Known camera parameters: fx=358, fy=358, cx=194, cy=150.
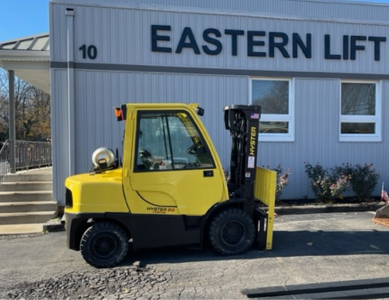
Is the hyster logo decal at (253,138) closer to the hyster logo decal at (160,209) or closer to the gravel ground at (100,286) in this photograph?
the hyster logo decal at (160,209)

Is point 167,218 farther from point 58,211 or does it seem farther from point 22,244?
point 58,211

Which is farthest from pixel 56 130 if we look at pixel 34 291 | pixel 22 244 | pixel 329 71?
pixel 329 71

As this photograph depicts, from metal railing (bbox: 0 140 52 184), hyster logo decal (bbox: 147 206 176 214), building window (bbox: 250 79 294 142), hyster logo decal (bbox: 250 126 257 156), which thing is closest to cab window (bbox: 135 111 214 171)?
hyster logo decal (bbox: 147 206 176 214)

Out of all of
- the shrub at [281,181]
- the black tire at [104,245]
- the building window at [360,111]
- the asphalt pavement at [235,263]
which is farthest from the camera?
the building window at [360,111]

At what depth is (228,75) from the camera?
8.80 m

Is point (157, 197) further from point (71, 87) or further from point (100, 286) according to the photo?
point (71, 87)

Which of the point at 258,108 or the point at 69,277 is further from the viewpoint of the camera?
the point at 258,108

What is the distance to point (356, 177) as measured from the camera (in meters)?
8.70

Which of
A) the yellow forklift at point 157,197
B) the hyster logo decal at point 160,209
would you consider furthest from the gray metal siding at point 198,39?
the hyster logo decal at point 160,209

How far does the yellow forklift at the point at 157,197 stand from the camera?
494 cm

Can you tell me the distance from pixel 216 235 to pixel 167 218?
77 centimetres

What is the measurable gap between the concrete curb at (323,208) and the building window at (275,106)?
1.83 meters

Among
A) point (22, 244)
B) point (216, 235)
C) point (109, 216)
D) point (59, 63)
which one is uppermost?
point (59, 63)

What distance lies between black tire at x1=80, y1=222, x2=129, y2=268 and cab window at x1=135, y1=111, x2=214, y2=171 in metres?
0.93
